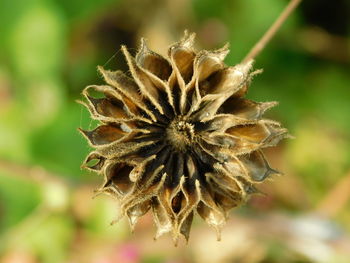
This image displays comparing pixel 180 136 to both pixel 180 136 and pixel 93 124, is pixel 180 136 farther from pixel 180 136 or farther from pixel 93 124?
pixel 93 124

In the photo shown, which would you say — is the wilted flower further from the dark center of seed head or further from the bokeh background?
the bokeh background

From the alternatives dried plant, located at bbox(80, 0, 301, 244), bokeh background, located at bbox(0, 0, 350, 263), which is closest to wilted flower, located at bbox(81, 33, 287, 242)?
dried plant, located at bbox(80, 0, 301, 244)

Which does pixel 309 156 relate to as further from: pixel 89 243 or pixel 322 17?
pixel 89 243

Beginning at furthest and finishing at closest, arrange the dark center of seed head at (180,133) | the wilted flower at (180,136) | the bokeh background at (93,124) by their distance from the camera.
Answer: the bokeh background at (93,124) < the dark center of seed head at (180,133) < the wilted flower at (180,136)

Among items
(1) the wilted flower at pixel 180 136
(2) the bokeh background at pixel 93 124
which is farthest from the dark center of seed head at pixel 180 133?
(2) the bokeh background at pixel 93 124

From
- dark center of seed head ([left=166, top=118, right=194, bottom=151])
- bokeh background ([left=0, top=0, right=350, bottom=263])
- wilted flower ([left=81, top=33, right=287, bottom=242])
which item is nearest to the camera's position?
wilted flower ([left=81, top=33, right=287, bottom=242])

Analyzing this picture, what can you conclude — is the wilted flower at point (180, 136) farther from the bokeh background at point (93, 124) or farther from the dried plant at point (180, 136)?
the bokeh background at point (93, 124)
